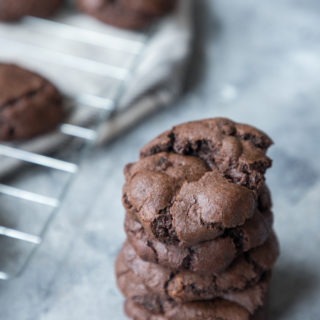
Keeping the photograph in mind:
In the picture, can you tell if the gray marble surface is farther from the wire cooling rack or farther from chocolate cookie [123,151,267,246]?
chocolate cookie [123,151,267,246]

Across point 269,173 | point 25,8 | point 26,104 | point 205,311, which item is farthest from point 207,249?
point 25,8

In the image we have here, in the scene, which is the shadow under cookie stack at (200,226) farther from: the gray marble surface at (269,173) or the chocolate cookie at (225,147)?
the gray marble surface at (269,173)

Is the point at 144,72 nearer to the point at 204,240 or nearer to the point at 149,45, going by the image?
the point at 149,45

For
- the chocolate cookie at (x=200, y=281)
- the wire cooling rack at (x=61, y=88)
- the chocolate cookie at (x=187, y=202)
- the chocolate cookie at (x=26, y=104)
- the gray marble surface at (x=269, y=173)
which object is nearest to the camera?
the chocolate cookie at (x=187, y=202)

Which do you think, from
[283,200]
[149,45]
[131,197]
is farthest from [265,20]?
[131,197]

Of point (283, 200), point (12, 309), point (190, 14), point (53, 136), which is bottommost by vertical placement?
point (12, 309)

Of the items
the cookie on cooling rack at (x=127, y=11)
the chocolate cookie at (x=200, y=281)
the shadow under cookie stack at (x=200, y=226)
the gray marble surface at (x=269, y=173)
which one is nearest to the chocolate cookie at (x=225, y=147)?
the shadow under cookie stack at (x=200, y=226)
